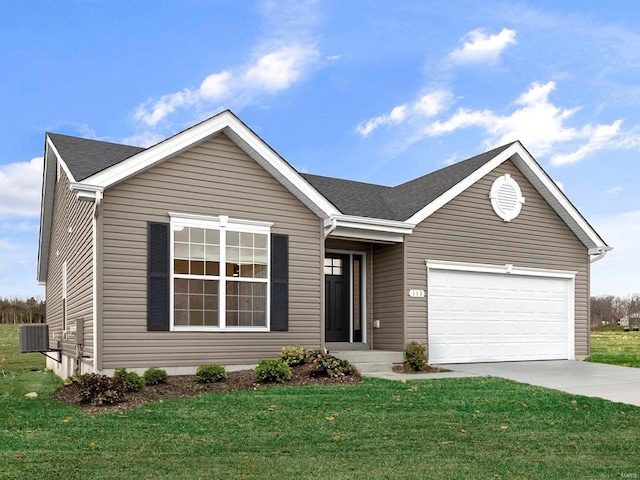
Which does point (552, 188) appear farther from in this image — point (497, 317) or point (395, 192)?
point (395, 192)

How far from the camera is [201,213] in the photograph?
1193 centimetres

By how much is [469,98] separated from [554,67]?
2.14m

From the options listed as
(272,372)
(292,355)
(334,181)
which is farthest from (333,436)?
(334,181)

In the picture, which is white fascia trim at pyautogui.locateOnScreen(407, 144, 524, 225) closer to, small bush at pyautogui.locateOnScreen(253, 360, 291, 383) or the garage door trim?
the garage door trim

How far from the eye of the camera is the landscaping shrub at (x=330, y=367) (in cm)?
1141

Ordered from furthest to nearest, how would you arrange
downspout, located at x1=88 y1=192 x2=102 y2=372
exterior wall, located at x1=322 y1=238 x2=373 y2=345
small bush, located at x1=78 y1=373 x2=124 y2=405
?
1. exterior wall, located at x1=322 y1=238 x2=373 y2=345
2. downspout, located at x1=88 y1=192 x2=102 y2=372
3. small bush, located at x1=78 y1=373 x2=124 y2=405

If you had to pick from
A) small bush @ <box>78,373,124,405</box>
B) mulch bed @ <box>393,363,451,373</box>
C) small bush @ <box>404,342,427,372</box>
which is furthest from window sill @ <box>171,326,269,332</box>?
small bush @ <box>404,342,427,372</box>

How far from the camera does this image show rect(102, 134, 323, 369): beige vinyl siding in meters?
11.0

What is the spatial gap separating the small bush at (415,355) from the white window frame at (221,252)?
321 cm

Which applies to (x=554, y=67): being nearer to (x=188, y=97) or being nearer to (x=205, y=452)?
(x=188, y=97)

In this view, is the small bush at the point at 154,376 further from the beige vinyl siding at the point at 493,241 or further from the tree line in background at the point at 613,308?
the tree line in background at the point at 613,308

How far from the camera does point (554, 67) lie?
596 inches

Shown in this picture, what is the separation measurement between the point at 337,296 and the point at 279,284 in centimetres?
294

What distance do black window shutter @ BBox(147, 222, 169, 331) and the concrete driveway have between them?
638 centimetres
